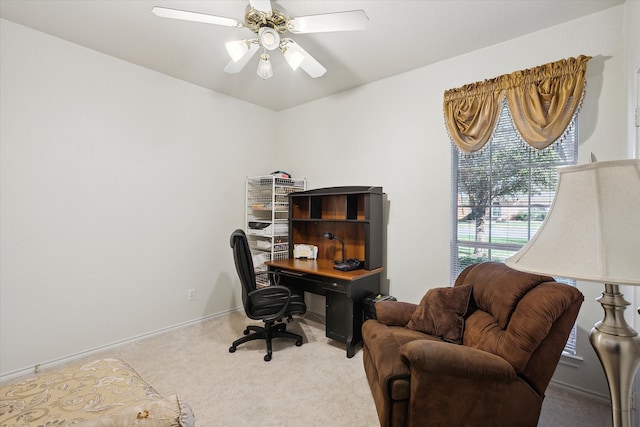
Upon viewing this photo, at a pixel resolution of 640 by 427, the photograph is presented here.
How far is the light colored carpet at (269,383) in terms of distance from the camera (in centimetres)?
184

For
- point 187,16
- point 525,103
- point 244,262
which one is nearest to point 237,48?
point 187,16

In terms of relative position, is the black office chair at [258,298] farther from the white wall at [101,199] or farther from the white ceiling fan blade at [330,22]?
the white ceiling fan blade at [330,22]

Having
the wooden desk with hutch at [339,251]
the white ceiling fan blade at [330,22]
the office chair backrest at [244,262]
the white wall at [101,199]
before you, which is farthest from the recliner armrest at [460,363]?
the white wall at [101,199]

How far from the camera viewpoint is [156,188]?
3.07 m

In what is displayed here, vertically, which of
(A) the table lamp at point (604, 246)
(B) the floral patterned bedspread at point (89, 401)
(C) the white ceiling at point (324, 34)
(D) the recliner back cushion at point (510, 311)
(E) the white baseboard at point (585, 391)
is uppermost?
(C) the white ceiling at point (324, 34)

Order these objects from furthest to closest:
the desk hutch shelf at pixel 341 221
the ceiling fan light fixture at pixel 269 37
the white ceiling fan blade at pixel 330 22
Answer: the desk hutch shelf at pixel 341 221 → the ceiling fan light fixture at pixel 269 37 → the white ceiling fan blade at pixel 330 22

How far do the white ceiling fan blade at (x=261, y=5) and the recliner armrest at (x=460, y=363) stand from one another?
2136mm

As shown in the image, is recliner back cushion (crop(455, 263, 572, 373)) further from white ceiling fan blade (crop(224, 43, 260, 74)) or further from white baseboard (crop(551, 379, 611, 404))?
white ceiling fan blade (crop(224, 43, 260, 74))

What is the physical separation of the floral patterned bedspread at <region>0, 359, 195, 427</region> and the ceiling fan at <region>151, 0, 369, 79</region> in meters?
1.99

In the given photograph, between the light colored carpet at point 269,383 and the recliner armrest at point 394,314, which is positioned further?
the recliner armrest at point 394,314

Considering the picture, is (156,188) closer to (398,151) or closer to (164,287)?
(164,287)

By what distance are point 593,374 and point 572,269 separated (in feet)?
6.39

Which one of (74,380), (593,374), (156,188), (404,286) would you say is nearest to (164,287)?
(156,188)

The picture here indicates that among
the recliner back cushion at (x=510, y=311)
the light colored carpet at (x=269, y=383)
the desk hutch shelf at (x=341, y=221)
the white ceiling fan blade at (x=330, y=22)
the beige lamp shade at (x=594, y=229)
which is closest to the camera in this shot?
the beige lamp shade at (x=594, y=229)
